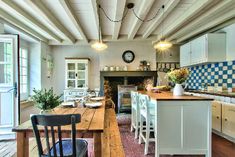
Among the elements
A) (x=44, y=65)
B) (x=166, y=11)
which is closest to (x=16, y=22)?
(x=44, y=65)

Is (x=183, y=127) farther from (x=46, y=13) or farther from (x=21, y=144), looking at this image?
(x=46, y=13)

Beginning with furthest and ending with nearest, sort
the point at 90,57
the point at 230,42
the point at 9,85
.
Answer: the point at 90,57
the point at 230,42
the point at 9,85

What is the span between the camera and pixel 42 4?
346 centimetres

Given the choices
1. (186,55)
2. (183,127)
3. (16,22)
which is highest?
(16,22)

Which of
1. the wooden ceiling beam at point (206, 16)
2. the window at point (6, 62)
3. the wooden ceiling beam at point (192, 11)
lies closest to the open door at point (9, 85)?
the window at point (6, 62)

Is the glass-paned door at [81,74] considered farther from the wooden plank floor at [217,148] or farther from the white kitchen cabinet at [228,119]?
the white kitchen cabinet at [228,119]

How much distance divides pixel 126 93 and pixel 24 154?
5.15 metres

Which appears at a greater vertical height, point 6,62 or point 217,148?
point 6,62

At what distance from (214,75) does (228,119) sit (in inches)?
64.1

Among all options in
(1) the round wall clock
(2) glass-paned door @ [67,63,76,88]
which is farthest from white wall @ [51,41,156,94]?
(2) glass-paned door @ [67,63,76,88]

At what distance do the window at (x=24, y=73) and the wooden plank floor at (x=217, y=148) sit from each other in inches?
90.0

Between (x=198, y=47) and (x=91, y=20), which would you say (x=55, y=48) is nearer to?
(x=91, y=20)

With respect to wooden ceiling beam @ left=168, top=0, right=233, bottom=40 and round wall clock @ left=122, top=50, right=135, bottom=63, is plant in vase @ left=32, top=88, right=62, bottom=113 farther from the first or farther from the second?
round wall clock @ left=122, top=50, right=135, bottom=63

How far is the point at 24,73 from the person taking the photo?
5828 mm
